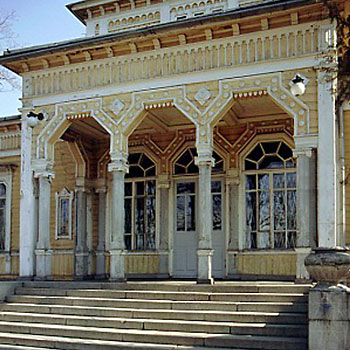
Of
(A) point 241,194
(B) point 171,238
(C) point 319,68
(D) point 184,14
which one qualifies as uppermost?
(D) point 184,14

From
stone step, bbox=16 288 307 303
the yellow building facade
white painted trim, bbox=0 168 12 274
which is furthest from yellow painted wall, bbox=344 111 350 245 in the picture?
white painted trim, bbox=0 168 12 274

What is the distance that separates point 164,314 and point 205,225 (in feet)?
6.57

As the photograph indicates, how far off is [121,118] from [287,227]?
451 centimetres

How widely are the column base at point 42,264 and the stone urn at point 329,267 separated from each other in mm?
6529

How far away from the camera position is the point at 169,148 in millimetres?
14078

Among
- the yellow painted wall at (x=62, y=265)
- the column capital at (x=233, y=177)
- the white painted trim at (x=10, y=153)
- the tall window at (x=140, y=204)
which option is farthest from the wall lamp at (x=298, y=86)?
the white painted trim at (x=10, y=153)

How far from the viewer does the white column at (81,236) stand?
563 inches

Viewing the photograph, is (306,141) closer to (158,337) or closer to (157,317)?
(157,317)

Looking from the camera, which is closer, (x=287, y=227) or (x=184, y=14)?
(x=287, y=227)

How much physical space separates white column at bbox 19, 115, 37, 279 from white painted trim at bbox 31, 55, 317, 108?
2.89 feet

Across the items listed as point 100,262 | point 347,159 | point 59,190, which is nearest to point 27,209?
point 59,190

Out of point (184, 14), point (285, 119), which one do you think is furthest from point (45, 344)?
point (184, 14)

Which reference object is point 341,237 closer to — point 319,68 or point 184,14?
point 319,68

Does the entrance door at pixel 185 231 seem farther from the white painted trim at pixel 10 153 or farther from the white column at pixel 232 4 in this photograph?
the white painted trim at pixel 10 153
